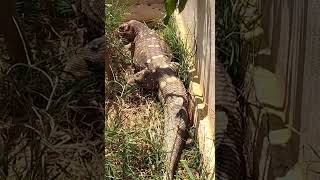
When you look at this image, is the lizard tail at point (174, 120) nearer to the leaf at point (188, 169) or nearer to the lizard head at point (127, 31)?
the leaf at point (188, 169)

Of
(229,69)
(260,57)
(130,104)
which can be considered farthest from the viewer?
(130,104)

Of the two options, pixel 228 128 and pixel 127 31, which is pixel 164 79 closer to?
→ pixel 127 31

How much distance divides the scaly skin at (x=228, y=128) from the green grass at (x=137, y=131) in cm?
135

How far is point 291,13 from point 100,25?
26.8 inches

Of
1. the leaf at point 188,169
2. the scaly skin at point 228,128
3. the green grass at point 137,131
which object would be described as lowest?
the leaf at point 188,169

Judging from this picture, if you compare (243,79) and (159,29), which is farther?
(159,29)

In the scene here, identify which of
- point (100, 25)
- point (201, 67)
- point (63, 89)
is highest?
point (100, 25)

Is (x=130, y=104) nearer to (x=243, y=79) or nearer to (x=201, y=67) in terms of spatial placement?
(x=201, y=67)

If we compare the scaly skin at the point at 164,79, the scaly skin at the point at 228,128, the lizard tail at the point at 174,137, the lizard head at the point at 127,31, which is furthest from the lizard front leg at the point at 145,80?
the scaly skin at the point at 228,128

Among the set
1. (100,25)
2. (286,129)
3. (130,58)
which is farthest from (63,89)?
(130,58)

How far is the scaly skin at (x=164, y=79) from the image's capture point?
15.0ft

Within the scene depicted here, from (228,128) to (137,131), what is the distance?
1.92 m

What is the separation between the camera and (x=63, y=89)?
261 centimetres

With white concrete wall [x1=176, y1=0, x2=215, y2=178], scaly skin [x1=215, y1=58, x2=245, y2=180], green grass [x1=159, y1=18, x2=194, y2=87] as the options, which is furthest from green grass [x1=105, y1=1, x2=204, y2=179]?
scaly skin [x1=215, y1=58, x2=245, y2=180]
